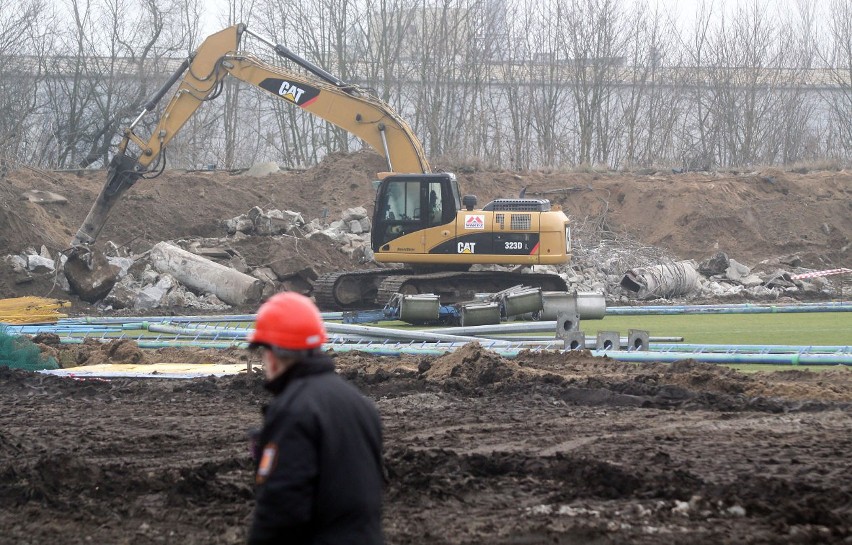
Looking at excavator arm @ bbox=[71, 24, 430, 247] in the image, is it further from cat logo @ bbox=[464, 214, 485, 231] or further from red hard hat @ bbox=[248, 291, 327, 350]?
red hard hat @ bbox=[248, 291, 327, 350]

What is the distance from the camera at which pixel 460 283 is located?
23.2m

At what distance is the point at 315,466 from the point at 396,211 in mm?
19627

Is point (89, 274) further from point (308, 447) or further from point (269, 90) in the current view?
point (308, 447)

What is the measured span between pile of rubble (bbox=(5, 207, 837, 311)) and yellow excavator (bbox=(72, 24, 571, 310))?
1811mm

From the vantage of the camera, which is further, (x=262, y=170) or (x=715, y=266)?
(x=262, y=170)

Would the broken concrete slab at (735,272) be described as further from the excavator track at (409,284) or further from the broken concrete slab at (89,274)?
the broken concrete slab at (89,274)

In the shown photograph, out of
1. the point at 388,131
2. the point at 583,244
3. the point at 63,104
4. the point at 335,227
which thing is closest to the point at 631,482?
the point at 388,131

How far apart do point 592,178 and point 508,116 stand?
411 inches

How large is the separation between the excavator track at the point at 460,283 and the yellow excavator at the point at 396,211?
0.02 metres

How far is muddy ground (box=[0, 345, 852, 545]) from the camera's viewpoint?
6.16 metres

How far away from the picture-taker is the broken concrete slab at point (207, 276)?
2530 centimetres

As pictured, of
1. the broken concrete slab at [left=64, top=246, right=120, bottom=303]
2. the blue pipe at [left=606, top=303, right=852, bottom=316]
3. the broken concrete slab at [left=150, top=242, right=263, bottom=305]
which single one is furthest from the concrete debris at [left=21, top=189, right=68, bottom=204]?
the blue pipe at [left=606, top=303, right=852, bottom=316]

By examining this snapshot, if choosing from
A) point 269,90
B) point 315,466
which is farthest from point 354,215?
point 315,466

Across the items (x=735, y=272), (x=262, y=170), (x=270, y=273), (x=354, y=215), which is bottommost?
(x=270, y=273)
